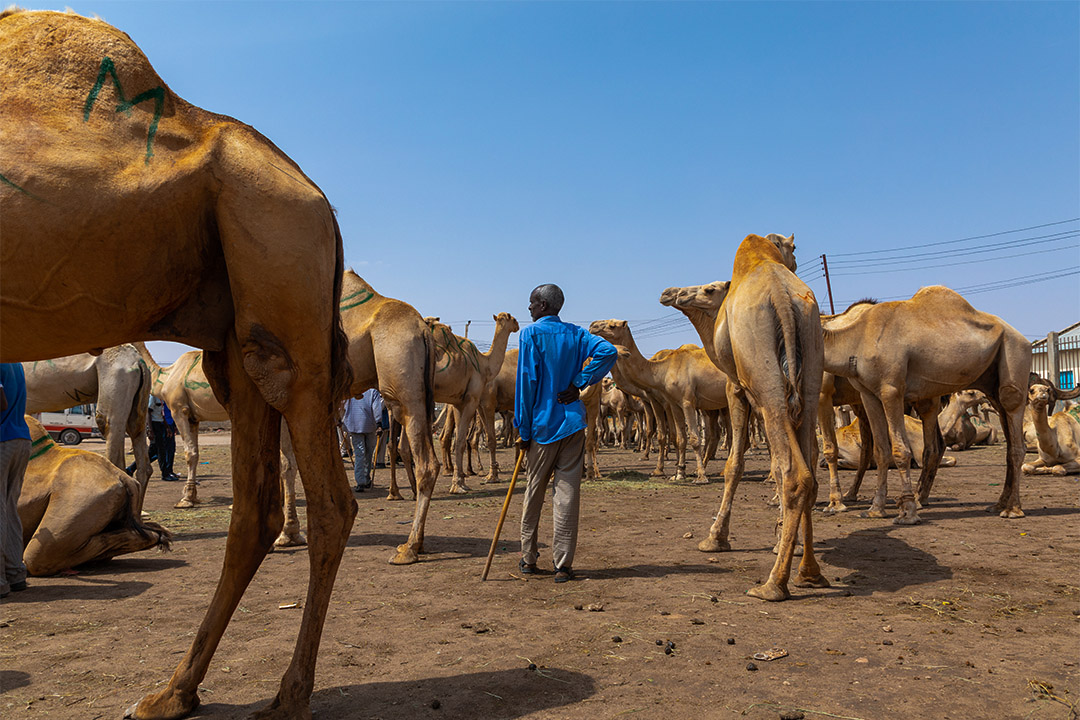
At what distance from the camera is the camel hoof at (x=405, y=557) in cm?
718

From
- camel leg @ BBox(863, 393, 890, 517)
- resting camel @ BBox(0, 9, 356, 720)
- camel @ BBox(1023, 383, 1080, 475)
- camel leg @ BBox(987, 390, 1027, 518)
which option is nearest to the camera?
resting camel @ BBox(0, 9, 356, 720)

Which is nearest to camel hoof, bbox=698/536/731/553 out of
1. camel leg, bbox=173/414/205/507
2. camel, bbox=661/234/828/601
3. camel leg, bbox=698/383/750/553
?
camel leg, bbox=698/383/750/553

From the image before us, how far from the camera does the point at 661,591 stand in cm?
581

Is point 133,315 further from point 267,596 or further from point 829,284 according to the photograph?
point 829,284

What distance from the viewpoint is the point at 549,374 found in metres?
6.77

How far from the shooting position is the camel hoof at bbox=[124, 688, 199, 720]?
3217 mm

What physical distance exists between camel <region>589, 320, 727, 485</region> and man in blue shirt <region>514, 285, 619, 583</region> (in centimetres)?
904

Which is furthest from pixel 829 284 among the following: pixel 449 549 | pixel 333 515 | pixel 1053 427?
pixel 333 515

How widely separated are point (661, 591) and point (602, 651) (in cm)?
163

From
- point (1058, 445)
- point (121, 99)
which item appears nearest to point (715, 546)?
point (121, 99)

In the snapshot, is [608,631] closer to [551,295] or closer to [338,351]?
[338,351]

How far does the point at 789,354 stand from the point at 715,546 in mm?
2562

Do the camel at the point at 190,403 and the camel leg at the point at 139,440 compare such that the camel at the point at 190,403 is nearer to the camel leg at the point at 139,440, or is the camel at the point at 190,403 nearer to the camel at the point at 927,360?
the camel leg at the point at 139,440

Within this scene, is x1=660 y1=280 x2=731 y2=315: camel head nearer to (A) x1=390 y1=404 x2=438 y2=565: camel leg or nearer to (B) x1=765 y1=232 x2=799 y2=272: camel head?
(B) x1=765 y1=232 x2=799 y2=272: camel head
